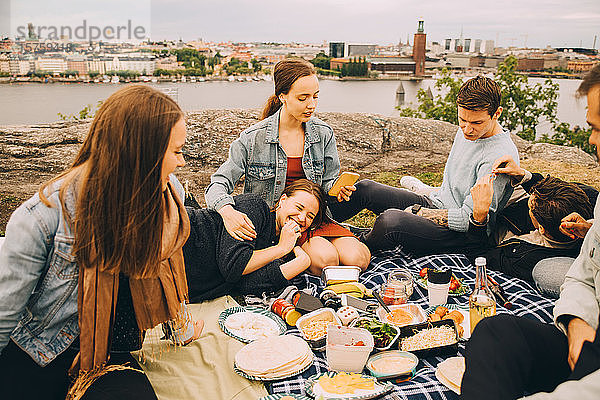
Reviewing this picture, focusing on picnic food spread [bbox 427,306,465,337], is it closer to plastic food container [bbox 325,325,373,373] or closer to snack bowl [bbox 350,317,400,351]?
snack bowl [bbox 350,317,400,351]

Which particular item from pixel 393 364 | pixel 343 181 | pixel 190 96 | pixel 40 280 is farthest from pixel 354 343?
pixel 190 96

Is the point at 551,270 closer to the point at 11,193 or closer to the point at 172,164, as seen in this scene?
the point at 172,164

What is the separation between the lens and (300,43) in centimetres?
521

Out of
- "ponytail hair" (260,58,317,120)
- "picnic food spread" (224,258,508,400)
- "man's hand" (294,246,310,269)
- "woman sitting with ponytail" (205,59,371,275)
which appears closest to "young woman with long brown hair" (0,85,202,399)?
"picnic food spread" (224,258,508,400)

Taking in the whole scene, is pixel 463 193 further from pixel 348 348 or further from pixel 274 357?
pixel 274 357

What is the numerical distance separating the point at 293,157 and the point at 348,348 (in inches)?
72.6

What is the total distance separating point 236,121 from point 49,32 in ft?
9.29

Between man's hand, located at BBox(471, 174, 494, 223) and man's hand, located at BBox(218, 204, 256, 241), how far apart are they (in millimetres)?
1549

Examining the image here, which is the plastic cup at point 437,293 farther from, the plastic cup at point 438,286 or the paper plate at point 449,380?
the paper plate at point 449,380

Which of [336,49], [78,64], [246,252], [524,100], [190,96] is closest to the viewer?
[246,252]

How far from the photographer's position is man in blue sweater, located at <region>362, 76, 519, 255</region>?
129 inches

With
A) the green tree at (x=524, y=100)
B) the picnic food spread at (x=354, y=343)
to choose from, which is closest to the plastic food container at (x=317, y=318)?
the picnic food spread at (x=354, y=343)

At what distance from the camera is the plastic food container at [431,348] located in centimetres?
228

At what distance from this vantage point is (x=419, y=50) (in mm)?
7188
